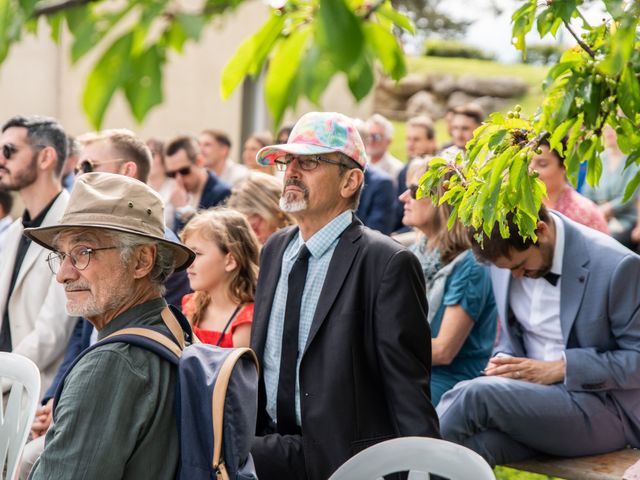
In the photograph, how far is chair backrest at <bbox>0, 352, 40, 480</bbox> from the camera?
393cm

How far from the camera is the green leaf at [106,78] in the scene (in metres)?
1.64

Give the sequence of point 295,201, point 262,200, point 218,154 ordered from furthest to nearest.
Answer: point 218,154
point 262,200
point 295,201

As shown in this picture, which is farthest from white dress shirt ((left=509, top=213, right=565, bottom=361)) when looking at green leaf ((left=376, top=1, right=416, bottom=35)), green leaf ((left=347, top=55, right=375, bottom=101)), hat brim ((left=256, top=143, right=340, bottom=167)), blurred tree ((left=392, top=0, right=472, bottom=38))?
blurred tree ((left=392, top=0, right=472, bottom=38))

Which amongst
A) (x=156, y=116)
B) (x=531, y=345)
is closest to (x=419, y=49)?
(x=156, y=116)

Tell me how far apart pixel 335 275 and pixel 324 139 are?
607 mm

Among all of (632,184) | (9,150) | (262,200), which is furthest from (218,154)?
(632,184)

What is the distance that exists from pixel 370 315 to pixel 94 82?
2385mm

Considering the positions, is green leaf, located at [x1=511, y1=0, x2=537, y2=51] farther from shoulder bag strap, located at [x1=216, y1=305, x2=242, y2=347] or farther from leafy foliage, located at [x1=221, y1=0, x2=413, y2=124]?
shoulder bag strap, located at [x1=216, y1=305, x2=242, y2=347]

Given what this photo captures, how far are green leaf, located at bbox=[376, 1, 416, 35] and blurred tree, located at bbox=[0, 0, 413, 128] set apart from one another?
0.10 m

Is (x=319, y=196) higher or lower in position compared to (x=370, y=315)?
Result: higher

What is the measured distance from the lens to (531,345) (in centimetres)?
470

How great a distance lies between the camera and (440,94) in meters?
26.4

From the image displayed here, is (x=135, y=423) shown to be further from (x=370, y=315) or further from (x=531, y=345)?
(x=531, y=345)

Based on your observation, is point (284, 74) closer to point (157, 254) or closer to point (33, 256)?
point (157, 254)
